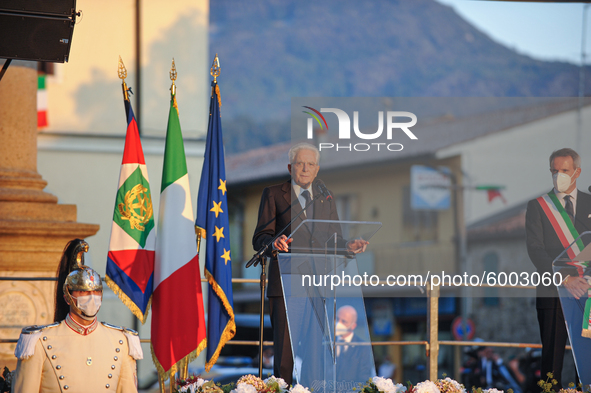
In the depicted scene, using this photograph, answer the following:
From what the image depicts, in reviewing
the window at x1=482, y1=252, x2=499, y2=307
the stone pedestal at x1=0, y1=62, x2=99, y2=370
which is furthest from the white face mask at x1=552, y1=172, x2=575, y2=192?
the window at x1=482, y1=252, x2=499, y2=307

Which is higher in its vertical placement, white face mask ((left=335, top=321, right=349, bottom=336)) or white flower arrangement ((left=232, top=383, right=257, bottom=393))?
white face mask ((left=335, top=321, right=349, bottom=336))

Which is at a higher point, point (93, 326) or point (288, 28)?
point (288, 28)

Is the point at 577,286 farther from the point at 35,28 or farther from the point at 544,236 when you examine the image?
the point at 35,28

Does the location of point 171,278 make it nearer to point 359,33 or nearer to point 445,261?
point 445,261

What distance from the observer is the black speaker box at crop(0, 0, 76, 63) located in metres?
4.27

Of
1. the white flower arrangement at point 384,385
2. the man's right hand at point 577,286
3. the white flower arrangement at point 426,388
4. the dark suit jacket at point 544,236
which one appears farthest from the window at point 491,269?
the white flower arrangement at point 384,385

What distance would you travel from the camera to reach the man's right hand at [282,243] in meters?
4.02

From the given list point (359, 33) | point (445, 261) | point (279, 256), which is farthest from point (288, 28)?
point (279, 256)

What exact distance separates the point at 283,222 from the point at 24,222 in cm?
215

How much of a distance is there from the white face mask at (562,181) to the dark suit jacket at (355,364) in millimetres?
1813

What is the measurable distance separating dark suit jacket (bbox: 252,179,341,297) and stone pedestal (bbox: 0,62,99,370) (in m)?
1.80

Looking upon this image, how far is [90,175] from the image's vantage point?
881 centimetres

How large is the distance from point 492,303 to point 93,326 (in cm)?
2530

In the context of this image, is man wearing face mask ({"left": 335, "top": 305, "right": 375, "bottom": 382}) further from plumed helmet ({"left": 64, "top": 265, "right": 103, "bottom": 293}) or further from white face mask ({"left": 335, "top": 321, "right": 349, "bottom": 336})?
plumed helmet ({"left": 64, "top": 265, "right": 103, "bottom": 293})
